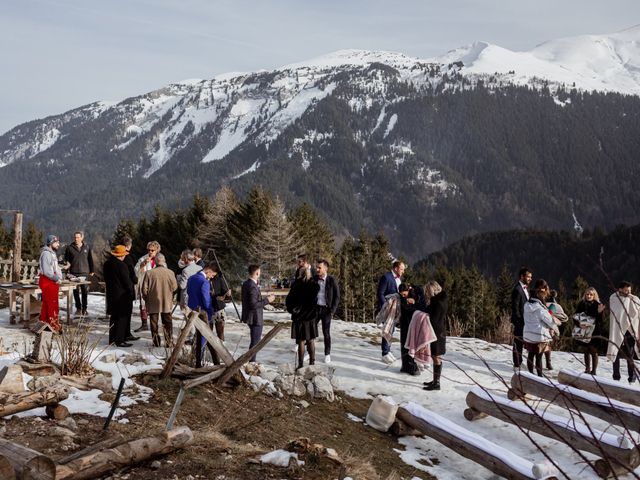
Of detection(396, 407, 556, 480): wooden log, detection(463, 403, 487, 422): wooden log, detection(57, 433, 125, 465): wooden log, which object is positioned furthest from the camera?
detection(463, 403, 487, 422): wooden log

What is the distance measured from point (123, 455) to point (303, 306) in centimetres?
467

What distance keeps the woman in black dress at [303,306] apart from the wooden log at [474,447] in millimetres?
2141

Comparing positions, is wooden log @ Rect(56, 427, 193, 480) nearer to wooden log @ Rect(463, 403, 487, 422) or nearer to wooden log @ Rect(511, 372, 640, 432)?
wooden log @ Rect(511, 372, 640, 432)

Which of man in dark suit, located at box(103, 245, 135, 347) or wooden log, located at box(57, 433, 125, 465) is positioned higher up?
man in dark suit, located at box(103, 245, 135, 347)

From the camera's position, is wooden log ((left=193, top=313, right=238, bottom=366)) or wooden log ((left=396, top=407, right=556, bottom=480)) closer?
wooden log ((left=396, top=407, right=556, bottom=480))

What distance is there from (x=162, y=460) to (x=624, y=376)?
29.9 feet

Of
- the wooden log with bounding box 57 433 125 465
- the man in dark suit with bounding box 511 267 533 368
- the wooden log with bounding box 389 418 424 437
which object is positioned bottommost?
the wooden log with bounding box 389 418 424 437

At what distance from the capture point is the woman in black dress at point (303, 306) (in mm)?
8859

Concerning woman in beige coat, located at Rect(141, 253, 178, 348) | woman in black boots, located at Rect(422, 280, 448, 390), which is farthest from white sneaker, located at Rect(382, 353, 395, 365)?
woman in beige coat, located at Rect(141, 253, 178, 348)

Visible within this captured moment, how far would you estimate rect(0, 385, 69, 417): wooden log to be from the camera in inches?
217

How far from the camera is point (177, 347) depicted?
7.16m

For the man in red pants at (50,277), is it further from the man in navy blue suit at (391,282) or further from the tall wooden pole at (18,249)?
the man in navy blue suit at (391,282)

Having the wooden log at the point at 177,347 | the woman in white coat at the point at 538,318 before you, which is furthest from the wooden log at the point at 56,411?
the woman in white coat at the point at 538,318

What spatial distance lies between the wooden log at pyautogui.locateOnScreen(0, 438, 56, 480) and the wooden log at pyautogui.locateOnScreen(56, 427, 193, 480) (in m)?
0.13
